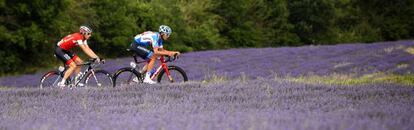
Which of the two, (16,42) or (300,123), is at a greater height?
(16,42)

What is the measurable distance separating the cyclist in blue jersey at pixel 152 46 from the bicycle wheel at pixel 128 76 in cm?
27

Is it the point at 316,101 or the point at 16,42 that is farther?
the point at 16,42

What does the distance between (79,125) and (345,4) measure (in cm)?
6406

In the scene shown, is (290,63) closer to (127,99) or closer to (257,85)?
(257,85)

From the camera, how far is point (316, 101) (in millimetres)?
9094

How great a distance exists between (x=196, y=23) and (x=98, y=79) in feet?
111

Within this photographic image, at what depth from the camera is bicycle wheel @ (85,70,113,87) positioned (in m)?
14.4

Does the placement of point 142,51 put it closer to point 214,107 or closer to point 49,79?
point 49,79

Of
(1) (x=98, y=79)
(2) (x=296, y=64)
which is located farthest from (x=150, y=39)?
(2) (x=296, y=64)

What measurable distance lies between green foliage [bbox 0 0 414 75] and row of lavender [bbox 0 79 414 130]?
20646 mm

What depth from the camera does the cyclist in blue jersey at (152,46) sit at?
46.1 ft

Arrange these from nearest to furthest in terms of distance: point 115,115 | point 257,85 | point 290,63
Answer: point 115,115 < point 257,85 < point 290,63

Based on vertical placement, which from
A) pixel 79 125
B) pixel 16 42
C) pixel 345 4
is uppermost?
pixel 345 4

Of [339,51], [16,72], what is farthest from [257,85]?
[16,72]
